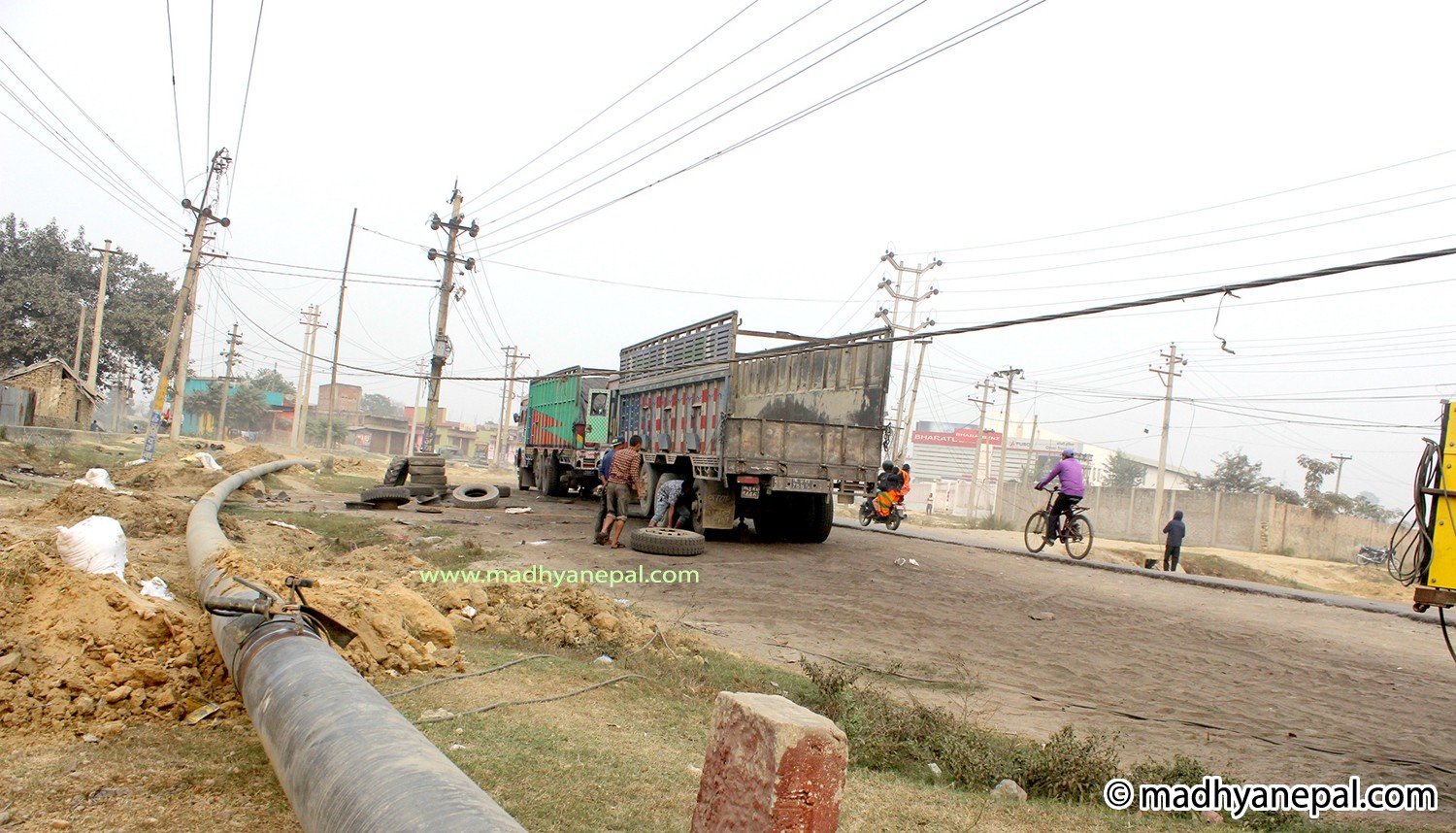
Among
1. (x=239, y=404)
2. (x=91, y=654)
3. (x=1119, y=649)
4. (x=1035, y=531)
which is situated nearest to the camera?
(x=91, y=654)

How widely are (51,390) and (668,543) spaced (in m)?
32.2

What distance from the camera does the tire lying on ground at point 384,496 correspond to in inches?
634

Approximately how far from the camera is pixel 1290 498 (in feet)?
138

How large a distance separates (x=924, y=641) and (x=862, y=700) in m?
2.64

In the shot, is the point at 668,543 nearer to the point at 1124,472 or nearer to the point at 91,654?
the point at 91,654

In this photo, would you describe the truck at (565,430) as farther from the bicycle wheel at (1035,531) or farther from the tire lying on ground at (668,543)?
the bicycle wheel at (1035,531)

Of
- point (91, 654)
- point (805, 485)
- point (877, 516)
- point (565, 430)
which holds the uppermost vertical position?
point (565, 430)

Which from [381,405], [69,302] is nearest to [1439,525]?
[69,302]

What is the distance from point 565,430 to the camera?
2194cm

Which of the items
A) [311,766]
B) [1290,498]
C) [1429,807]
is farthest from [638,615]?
[1290,498]

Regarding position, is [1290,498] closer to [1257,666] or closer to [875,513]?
[875,513]

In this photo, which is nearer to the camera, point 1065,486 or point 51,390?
point 1065,486

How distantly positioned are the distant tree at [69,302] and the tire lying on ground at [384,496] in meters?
35.5

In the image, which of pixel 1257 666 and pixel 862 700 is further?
pixel 1257 666
